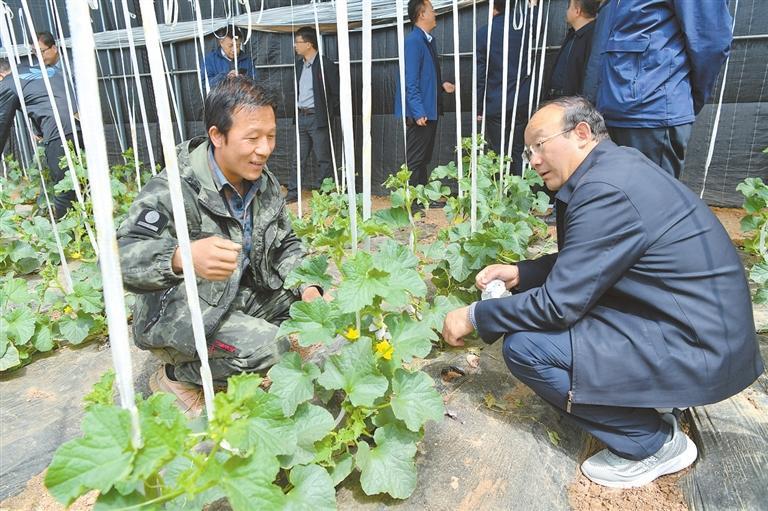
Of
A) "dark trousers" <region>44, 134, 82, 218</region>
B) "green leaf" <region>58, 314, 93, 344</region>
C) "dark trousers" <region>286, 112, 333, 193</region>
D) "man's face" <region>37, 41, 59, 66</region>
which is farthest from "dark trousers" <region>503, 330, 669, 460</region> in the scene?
"man's face" <region>37, 41, 59, 66</region>

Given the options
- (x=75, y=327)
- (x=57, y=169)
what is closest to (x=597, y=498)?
(x=75, y=327)

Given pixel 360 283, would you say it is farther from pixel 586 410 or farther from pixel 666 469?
pixel 666 469

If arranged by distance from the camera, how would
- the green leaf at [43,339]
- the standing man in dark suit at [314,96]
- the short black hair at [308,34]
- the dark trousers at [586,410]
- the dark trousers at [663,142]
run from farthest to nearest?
the standing man in dark suit at [314,96]
the short black hair at [308,34]
the dark trousers at [663,142]
the green leaf at [43,339]
the dark trousers at [586,410]

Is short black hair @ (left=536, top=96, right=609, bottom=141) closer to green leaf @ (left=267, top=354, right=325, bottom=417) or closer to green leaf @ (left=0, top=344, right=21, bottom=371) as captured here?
green leaf @ (left=267, top=354, right=325, bottom=417)

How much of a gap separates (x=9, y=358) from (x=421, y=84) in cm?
371

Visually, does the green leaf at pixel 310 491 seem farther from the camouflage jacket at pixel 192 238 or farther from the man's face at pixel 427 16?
the man's face at pixel 427 16

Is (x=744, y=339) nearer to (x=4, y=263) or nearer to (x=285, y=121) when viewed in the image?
(x=4, y=263)

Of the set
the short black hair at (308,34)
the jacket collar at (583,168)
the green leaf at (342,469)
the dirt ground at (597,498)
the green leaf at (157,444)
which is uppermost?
the short black hair at (308,34)

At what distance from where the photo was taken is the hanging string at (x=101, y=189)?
0.85 metres

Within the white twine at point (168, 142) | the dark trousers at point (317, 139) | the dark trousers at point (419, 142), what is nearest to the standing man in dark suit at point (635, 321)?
the white twine at point (168, 142)

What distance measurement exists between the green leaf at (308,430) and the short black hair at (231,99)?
107 centimetres

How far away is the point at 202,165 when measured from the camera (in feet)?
6.43

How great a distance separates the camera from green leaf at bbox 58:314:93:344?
2418 millimetres

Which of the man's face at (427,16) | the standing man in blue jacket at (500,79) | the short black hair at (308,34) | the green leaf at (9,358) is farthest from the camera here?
the short black hair at (308,34)
